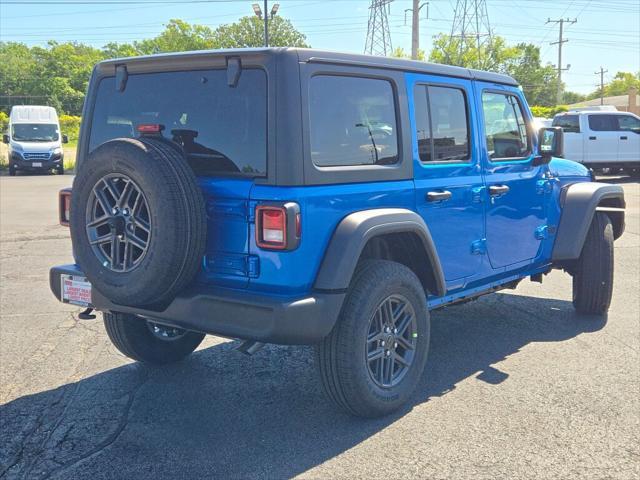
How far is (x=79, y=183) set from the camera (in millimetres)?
3494

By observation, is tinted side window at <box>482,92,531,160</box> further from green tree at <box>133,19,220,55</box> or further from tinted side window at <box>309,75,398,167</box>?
green tree at <box>133,19,220,55</box>

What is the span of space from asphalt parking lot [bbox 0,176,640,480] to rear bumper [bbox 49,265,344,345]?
0.62 metres

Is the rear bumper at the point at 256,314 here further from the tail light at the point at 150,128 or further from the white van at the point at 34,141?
the white van at the point at 34,141

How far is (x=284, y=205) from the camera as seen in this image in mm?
3189

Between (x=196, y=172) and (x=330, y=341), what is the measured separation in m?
1.12

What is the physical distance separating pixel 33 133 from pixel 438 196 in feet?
81.2

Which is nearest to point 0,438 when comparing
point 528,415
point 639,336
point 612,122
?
point 528,415

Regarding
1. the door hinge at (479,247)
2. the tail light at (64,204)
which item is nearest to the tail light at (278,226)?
the tail light at (64,204)

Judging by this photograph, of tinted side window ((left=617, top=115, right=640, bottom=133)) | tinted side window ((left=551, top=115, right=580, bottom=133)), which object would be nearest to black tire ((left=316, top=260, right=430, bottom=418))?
tinted side window ((left=551, top=115, right=580, bottom=133))

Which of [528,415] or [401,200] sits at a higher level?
[401,200]

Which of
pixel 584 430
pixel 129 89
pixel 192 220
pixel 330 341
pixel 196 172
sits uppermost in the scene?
pixel 129 89

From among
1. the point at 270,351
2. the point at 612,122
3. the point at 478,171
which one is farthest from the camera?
the point at 612,122

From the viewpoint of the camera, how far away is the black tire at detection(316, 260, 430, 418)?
350cm

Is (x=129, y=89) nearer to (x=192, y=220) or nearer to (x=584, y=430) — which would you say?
(x=192, y=220)
